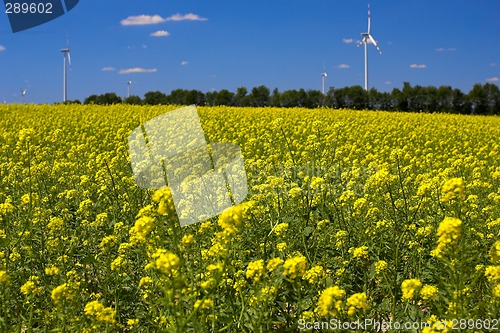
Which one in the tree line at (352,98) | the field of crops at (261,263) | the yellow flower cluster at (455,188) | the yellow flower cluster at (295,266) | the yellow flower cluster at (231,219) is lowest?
the field of crops at (261,263)

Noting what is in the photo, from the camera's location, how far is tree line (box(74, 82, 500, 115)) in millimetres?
39000

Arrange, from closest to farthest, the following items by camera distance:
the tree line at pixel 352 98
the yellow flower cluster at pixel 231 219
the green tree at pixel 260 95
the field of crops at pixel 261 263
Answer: the yellow flower cluster at pixel 231 219, the field of crops at pixel 261 263, the tree line at pixel 352 98, the green tree at pixel 260 95

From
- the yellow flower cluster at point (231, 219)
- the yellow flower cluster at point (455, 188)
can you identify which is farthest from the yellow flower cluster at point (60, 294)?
the yellow flower cluster at point (455, 188)

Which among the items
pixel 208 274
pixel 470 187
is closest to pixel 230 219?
pixel 208 274

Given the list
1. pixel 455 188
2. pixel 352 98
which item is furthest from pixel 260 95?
pixel 455 188

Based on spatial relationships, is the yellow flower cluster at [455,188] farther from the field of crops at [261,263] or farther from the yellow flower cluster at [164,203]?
the yellow flower cluster at [164,203]

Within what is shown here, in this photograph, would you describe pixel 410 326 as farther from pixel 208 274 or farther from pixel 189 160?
pixel 189 160

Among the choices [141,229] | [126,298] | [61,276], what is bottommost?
[126,298]

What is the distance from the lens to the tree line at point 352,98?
39000 millimetres

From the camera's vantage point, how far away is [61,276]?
153 inches

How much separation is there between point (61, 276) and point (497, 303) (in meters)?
2.99

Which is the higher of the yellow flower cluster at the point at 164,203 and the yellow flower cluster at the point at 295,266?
the yellow flower cluster at the point at 164,203

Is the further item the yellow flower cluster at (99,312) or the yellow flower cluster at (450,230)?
the yellow flower cluster at (99,312)

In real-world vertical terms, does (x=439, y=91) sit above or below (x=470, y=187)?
above
